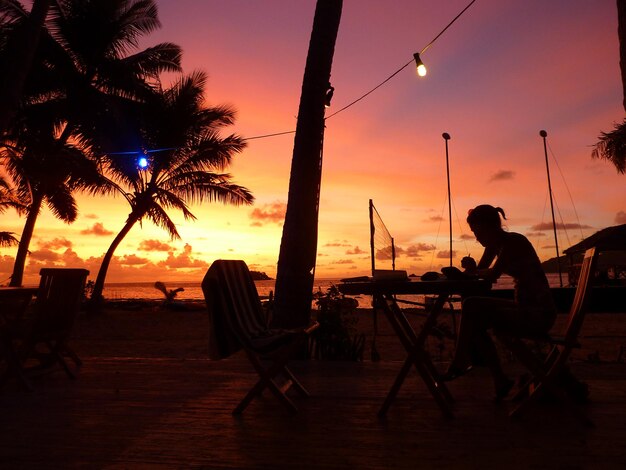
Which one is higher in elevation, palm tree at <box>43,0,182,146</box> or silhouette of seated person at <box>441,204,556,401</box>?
palm tree at <box>43,0,182,146</box>

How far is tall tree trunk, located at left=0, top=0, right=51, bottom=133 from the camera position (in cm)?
795

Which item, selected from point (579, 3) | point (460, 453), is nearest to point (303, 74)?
point (579, 3)

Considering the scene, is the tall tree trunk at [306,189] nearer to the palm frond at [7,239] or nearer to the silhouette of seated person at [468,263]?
the silhouette of seated person at [468,263]

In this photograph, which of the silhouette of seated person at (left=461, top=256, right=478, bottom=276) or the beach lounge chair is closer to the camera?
the silhouette of seated person at (left=461, top=256, right=478, bottom=276)

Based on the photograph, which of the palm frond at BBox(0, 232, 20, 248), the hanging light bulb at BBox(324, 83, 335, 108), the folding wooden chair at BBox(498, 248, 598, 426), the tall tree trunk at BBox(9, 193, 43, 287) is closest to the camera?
the folding wooden chair at BBox(498, 248, 598, 426)

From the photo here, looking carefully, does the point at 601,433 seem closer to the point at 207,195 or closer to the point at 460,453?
the point at 460,453

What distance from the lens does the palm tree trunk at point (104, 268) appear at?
672 inches

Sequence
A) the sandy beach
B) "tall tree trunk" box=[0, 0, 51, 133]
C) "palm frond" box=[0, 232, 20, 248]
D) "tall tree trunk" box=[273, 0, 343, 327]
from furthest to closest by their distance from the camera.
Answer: "palm frond" box=[0, 232, 20, 248] < the sandy beach < "tall tree trunk" box=[0, 0, 51, 133] < "tall tree trunk" box=[273, 0, 343, 327]

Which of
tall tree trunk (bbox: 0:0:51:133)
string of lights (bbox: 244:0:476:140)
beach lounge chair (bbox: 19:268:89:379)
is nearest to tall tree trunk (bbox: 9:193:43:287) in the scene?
tall tree trunk (bbox: 0:0:51:133)

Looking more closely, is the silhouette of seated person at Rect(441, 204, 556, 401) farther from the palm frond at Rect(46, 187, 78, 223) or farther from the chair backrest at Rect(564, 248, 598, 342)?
the palm frond at Rect(46, 187, 78, 223)

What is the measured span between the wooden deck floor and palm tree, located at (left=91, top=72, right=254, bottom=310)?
13.9 meters

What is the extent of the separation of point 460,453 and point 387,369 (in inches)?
83.7

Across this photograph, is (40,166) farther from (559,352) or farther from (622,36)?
(559,352)

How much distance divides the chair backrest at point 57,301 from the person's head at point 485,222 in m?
3.38
